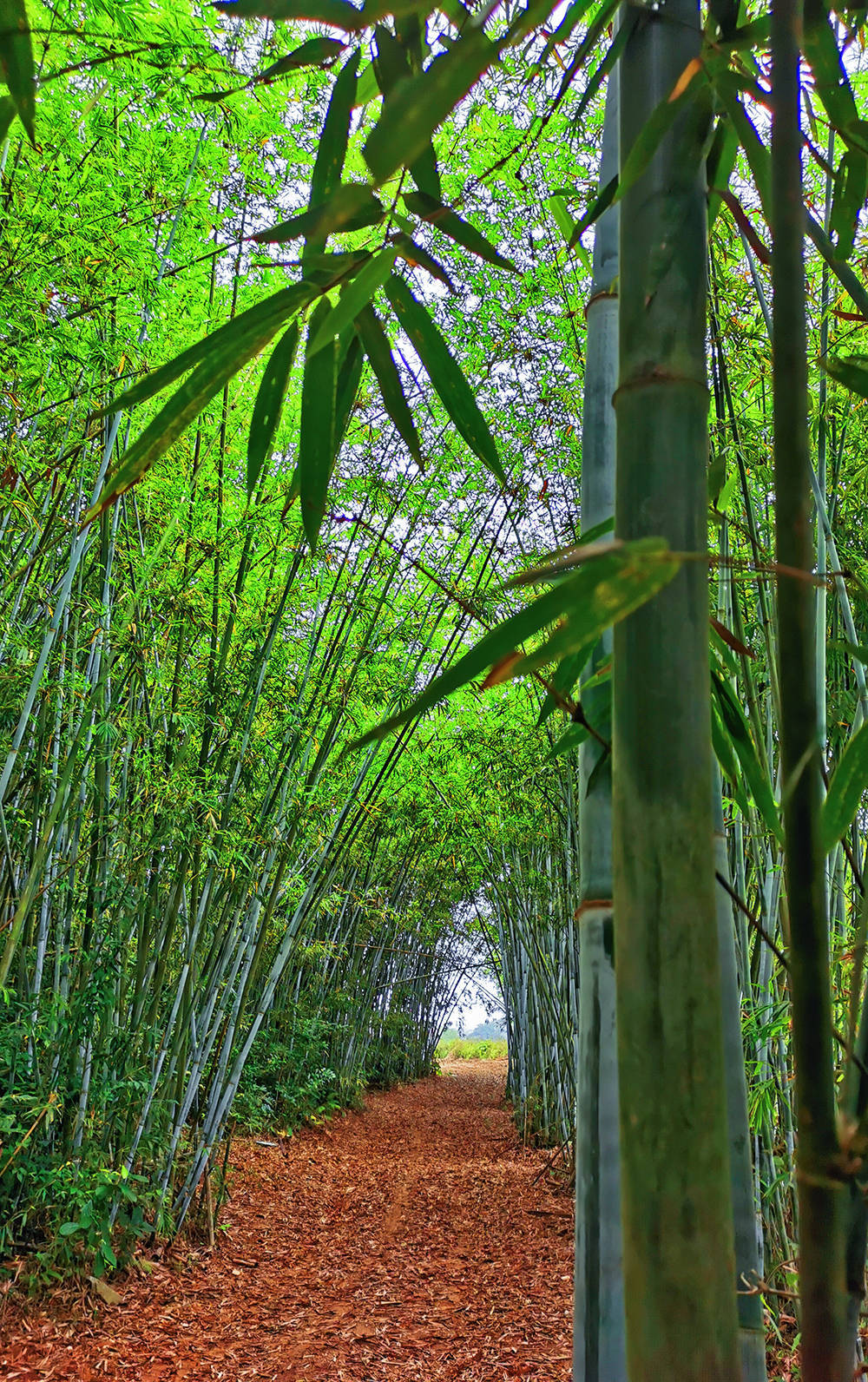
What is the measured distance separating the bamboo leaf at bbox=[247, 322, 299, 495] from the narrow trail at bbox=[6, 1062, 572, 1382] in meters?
2.98

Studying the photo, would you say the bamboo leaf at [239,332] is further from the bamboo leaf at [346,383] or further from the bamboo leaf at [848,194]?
the bamboo leaf at [848,194]

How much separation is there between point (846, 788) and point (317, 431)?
1.55 feet

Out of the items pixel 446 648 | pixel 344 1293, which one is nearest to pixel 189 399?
pixel 446 648

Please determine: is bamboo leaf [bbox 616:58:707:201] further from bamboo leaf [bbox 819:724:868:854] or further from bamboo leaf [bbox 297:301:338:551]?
bamboo leaf [bbox 819:724:868:854]

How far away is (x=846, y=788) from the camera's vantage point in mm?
614

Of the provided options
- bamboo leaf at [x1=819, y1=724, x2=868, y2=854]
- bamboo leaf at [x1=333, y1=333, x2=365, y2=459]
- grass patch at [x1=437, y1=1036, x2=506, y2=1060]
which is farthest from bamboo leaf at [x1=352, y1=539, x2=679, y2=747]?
grass patch at [x1=437, y1=1036, x2=506, y2=1060]

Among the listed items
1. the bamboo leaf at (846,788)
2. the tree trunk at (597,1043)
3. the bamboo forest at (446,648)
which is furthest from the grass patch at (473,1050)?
the bamboo leaf at (846,788)

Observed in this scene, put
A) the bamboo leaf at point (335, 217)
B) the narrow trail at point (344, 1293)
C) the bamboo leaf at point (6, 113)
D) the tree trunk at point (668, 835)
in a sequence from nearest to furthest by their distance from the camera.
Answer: the tree trunk at point (668, 835) < the bamboo leaf at point (335, 217) < the bamboo leaf at point (6, 113) < the narrow trail at point (344, 1293)

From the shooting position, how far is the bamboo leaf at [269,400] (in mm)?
699

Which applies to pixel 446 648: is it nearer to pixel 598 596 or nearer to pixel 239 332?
pixel 239 332

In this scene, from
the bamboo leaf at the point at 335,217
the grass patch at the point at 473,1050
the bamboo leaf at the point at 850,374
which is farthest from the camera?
the grass patch at the point at 473,1050

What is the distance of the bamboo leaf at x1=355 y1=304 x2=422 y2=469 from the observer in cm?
71

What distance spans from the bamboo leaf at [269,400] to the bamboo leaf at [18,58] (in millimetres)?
226

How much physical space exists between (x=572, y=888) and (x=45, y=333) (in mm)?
4514
